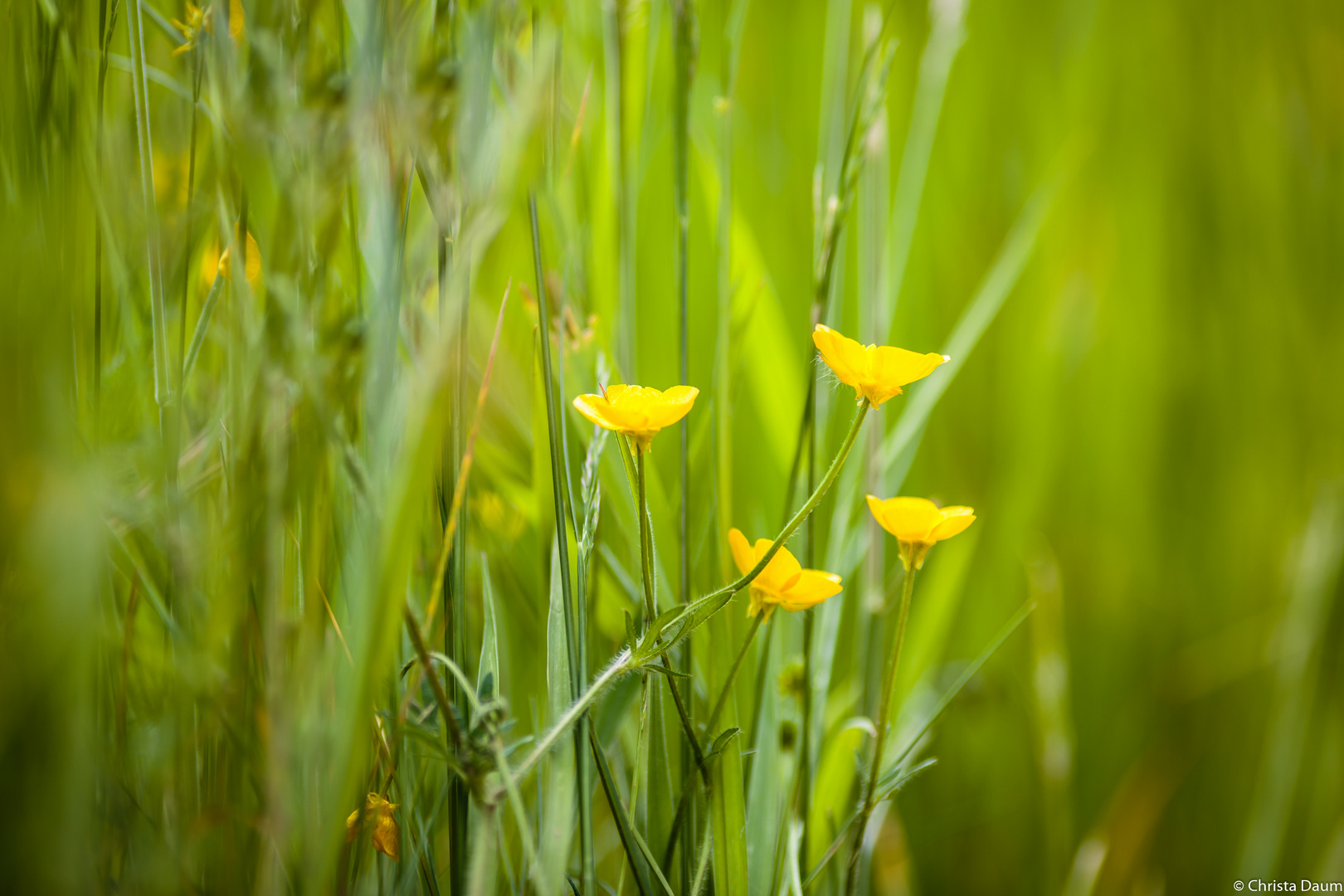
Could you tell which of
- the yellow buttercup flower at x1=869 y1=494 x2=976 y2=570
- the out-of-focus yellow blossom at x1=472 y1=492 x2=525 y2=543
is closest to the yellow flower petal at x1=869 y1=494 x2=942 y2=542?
the yellow buttercup flower at x1=869 y1=494 x2=976 y2=570

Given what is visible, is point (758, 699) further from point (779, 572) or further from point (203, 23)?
point (203, 23)

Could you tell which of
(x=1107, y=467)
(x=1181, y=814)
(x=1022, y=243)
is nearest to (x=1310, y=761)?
(x=1181, y=814)

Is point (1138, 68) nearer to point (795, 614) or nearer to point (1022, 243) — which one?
point (1022, 243)

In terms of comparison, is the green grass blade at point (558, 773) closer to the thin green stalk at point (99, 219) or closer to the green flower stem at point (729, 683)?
the green flower stem at point (729, 683)

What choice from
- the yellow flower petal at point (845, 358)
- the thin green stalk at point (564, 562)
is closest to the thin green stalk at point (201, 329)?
the thin green stalk at point (564, 562)

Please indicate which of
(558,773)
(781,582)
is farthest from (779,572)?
(558,773)
